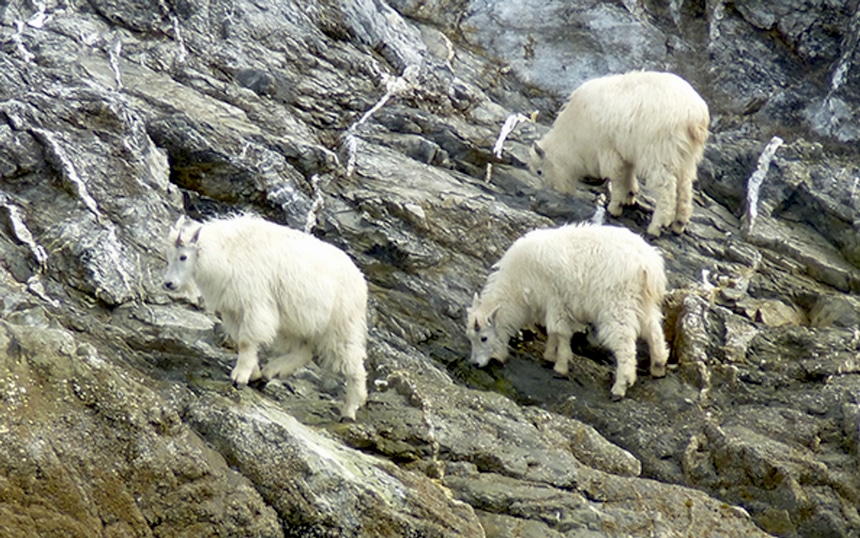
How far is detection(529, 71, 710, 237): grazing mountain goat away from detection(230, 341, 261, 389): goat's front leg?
7.65m

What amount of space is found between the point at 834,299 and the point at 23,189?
441 inches

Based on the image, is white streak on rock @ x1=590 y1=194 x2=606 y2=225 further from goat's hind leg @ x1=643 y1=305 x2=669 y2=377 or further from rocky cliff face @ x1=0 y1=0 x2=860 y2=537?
goat's hind leg @ x1=643 y1=305 x2=669 y2=377

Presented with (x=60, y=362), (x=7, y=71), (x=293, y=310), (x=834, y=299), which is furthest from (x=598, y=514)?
(x=7, y=71)

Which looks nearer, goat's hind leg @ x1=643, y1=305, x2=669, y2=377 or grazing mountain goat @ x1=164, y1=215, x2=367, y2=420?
grazing mountain goat @ x1=164, y1=215, x2=367, y2=420

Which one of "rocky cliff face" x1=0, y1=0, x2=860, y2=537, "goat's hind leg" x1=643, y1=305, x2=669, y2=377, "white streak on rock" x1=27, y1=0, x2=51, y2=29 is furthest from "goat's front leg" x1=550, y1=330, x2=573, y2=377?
"white streak on rock" x1=27, y1=0, x2=51, y2=29

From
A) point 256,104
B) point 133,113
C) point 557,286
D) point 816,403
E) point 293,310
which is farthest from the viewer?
point 256,104

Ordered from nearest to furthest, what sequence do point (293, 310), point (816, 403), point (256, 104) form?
point (293, 310) < point (816, 403) < point (256, 104)

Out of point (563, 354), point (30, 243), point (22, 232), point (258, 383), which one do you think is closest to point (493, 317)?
point (563, 354)

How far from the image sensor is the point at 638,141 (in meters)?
16.4

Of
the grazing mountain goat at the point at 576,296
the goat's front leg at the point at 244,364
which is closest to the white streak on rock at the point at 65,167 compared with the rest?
the goat's front leg at the point at 244,364

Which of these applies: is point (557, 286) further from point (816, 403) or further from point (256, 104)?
point (256, 104)

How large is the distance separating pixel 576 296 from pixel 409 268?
243 cm

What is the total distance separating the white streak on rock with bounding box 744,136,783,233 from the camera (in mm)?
17719

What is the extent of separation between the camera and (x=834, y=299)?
1573 cm
